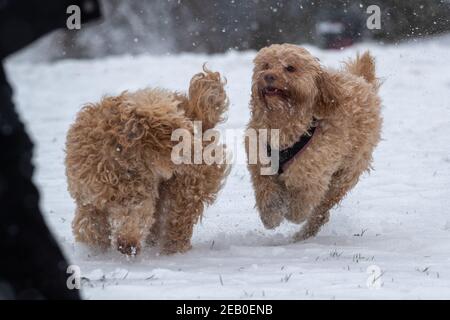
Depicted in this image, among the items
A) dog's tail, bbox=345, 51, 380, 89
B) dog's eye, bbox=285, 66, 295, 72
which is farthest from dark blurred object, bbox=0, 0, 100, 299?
dog's tail, bbox=345, 51, 380, 89

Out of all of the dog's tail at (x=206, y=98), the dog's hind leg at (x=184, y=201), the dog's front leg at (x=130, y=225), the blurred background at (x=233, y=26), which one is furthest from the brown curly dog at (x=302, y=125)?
the blurred background at (x=233, y=26)

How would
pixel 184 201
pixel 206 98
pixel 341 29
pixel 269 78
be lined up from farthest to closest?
pixel 341 29 → pixel 269 78 → pixel 184 201 → pixel 206 98

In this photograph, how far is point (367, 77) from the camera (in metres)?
7.61

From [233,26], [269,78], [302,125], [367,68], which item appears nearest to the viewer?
[269,78]

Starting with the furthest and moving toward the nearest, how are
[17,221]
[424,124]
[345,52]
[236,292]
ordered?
[345,52], [424,124], [236,292], [17,221]

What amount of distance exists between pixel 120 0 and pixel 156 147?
62.0 ft

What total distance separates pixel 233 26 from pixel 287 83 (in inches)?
653

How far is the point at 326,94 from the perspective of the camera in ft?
21.1

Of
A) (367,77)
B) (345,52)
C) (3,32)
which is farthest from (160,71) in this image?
(3,32)

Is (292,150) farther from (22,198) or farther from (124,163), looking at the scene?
(22,198)

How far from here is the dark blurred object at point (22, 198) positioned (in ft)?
9.27

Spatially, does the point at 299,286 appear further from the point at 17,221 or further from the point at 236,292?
the point at 17,221

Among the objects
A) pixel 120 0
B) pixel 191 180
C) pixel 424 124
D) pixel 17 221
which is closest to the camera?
pixel 17 221

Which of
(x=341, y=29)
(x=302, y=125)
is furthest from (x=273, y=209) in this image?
(x=341, y=29)
